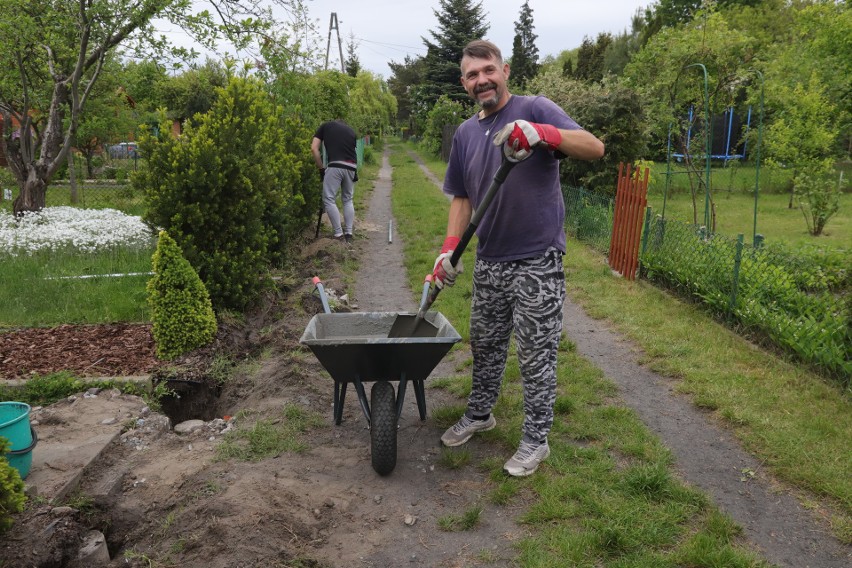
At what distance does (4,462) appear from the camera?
7.54 feet

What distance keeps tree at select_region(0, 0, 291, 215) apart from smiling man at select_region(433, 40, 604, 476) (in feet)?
19.7

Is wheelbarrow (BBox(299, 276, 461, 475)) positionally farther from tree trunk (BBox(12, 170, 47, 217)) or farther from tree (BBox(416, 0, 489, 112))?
tree (BBox(416, 0, 489, 112))

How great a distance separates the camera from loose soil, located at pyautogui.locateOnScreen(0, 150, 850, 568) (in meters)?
2.42

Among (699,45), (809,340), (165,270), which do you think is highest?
(699,45)

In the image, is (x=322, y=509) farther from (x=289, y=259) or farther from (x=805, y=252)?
(x=805, y=252)

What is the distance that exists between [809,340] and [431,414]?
263 centimetres

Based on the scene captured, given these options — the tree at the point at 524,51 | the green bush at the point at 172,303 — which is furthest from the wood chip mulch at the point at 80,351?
the tree at the point at 524,51

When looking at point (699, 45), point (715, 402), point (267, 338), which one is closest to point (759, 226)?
point (699, 45)

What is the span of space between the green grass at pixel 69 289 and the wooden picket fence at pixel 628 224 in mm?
4954

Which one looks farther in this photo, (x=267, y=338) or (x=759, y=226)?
(x=759, y=226)

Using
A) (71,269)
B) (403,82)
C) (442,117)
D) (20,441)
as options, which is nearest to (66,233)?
(71,269)

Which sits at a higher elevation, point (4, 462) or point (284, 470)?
point (4, 462)

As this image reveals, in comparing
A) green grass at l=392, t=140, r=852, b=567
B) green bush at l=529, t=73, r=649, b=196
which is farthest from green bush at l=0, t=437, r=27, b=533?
green bush at l=529, t=73, r=649, b=196

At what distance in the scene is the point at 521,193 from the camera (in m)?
2.78
